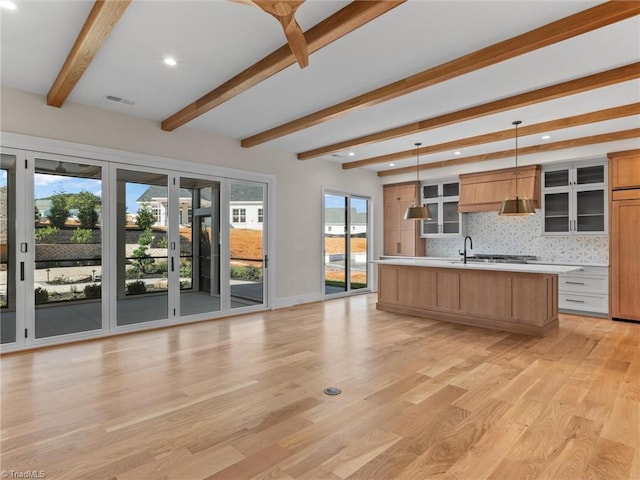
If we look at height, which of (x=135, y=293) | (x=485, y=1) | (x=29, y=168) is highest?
(x=485, y=1)

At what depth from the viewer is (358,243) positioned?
8352 mm

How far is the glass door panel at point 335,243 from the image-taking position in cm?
757

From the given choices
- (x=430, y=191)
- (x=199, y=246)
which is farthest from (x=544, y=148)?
(x=199, y=246)

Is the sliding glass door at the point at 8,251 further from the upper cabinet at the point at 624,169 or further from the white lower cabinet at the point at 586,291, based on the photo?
the upper cabinet at the point at 624,169

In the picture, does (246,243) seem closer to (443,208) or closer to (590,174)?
(443,208)

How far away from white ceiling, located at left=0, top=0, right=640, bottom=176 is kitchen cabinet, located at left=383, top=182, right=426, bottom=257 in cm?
347

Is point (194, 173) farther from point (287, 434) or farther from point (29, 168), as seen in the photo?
point (287, 434)

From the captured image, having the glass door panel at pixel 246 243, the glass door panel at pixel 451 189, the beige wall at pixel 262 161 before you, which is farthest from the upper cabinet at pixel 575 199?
the glass door panel at pixel 246 243

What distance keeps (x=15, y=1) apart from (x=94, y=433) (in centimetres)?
296

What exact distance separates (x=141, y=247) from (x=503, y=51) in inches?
186

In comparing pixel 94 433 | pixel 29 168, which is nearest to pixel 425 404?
pixel 94 433

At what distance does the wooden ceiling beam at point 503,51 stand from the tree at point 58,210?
3308 mm

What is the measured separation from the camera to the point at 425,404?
2777 millimetres

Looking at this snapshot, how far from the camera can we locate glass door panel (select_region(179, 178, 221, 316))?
17.9 feet
